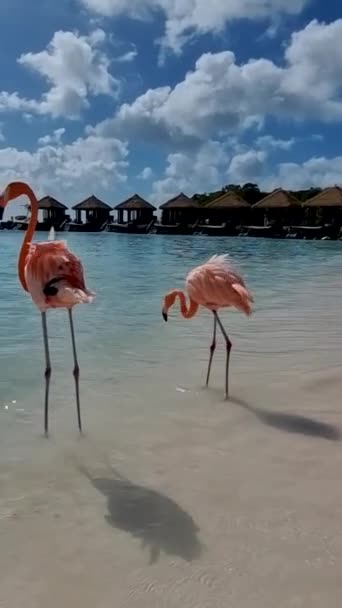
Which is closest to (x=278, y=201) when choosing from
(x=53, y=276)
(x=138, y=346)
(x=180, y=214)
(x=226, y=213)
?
(x=226, y=213)

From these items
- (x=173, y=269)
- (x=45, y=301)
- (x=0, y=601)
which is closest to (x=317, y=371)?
(x=45, y=301)

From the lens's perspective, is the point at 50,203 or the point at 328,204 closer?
the point at 328,204

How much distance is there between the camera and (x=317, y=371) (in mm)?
5289

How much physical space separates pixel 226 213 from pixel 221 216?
4.79 feet

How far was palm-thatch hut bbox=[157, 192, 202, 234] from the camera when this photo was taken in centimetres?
5912

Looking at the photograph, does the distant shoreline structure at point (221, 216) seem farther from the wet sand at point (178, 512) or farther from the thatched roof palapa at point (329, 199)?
the wet sand at point (178, 512)

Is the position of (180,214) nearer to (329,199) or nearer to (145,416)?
(329,199)

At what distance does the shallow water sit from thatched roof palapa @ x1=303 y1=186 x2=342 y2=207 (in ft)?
140

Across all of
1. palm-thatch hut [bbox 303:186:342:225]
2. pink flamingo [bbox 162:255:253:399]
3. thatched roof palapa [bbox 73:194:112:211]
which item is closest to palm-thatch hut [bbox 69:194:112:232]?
thatched roof palapa [bbox 73:194:112:211]

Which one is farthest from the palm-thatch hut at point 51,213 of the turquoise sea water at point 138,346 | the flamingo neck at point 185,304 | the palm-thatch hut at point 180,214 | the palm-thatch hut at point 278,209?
the flamingo neck at point 185,304

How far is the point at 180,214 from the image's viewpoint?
6303cm

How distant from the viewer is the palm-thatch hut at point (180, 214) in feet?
194

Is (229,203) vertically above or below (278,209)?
above

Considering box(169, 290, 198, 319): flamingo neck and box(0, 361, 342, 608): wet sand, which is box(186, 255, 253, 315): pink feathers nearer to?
box(169, 290, 198, 319): flamingo neck
